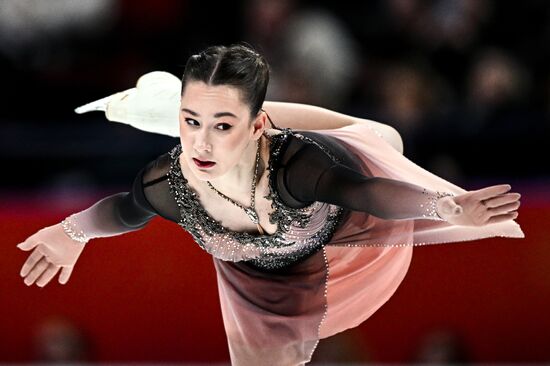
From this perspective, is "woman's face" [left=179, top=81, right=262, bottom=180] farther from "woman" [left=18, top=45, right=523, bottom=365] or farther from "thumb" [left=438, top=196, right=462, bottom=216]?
"thumb" [left=438, top=196, right=462, bottom=216]

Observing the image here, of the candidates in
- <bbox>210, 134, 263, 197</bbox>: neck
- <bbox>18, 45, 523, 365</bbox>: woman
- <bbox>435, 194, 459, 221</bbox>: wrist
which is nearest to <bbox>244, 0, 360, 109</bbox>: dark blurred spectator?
<bbox>18, 45, 523, 365</bbox>: woman

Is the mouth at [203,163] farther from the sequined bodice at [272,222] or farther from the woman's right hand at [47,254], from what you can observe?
the woman's right hand at [47,254]

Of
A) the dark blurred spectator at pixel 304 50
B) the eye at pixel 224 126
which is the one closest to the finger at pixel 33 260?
the eye at pixel 224 126

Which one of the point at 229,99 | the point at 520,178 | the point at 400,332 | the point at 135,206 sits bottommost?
the point at 400,332

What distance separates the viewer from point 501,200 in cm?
254

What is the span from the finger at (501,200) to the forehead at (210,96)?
2.23 ft

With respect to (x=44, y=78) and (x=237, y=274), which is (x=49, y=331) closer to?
(x=44, y=78)

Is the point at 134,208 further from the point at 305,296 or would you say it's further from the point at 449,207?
the point at 449,207

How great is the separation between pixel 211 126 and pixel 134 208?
0.52m

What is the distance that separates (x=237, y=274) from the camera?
3.37m

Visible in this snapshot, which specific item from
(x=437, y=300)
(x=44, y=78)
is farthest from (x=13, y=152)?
(x=437, y=300)

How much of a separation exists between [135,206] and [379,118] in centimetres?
194

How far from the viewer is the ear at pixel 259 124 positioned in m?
2.89

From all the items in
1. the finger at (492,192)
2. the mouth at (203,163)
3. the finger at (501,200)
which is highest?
the mouth at (203,163)
